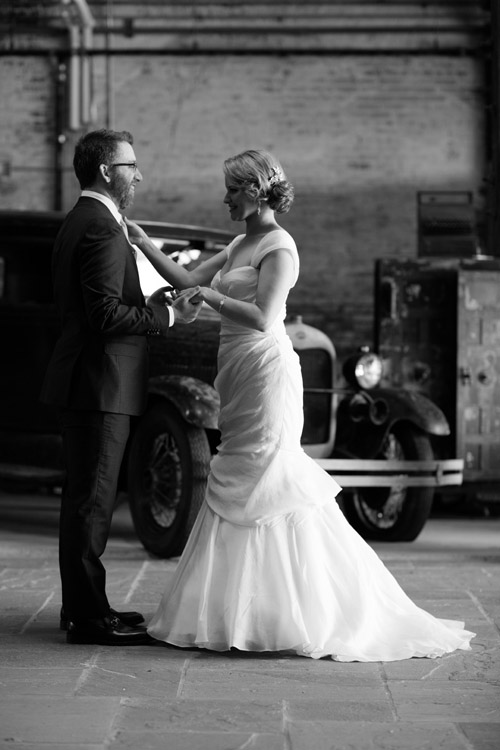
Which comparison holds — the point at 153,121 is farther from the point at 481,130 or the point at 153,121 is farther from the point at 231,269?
the point at 231,269

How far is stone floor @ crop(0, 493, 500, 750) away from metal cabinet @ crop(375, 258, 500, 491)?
372 cm

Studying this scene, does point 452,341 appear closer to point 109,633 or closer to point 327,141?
point 327,141

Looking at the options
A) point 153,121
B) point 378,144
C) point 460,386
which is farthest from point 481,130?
point 460,386

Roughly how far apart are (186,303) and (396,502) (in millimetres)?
3308

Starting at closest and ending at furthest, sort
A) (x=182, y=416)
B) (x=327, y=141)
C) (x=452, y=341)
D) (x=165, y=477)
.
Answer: (x=182, y=416)
(x=165, y=477)
(x=452, y=341)
(x=327, y=141)

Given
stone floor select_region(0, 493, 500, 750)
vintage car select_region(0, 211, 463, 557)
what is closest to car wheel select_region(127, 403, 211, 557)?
vintage car select_region(0, 211, 463, 557)

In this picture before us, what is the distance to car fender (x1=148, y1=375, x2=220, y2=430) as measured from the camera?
19.1 feet

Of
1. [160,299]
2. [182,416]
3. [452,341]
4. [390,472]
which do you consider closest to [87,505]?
[160,299]

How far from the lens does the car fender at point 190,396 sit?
581 cm

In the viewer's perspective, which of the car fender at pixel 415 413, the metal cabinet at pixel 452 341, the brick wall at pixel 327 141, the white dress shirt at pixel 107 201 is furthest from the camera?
the brick wall at pixel 327 141

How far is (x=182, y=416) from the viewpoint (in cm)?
588

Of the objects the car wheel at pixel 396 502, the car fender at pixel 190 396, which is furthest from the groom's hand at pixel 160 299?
the car wheel at pixel 396 502

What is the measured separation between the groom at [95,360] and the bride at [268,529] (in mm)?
232

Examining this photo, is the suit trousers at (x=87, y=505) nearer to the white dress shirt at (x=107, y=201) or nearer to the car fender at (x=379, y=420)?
the white dress shirt at (x=107, y=201)
